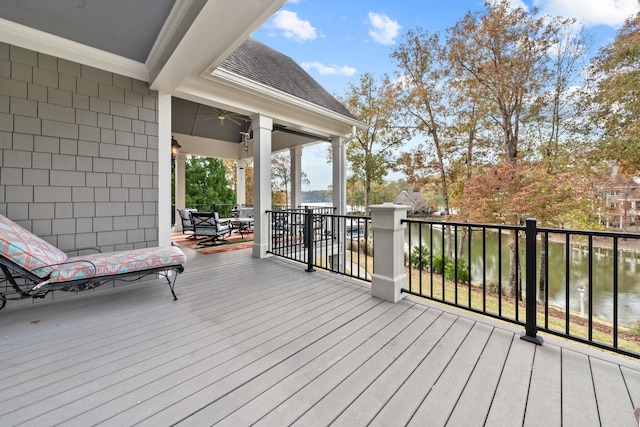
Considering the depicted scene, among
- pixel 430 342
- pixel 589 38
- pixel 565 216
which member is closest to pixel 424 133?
pixel 589 38

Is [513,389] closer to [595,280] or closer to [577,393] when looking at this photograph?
[577,393]

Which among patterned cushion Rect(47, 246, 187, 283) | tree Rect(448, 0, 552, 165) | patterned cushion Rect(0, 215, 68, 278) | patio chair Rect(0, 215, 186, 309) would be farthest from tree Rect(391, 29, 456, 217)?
patterned cushion Rect(0, 215, 68, 278)

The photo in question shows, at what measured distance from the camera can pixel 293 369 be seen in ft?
5.48

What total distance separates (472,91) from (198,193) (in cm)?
1227

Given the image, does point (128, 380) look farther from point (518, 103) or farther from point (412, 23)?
point (412, 23)

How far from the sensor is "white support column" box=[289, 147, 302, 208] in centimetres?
862

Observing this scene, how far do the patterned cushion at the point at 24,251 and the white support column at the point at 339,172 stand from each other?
555cm

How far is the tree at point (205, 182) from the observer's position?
11.9 m

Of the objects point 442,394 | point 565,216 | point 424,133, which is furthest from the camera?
point 424,133

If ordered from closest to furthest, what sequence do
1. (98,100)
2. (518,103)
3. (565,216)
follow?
(98,100) → (565,216) → (518,103)

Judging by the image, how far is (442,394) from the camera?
1.45 metres

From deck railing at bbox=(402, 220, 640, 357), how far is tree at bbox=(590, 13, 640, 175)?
7.71 feet

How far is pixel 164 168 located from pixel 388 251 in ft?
10.6

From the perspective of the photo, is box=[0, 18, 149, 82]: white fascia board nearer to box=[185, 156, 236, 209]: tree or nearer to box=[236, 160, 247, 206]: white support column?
box=[236, 160, 247, 206]: white support column
